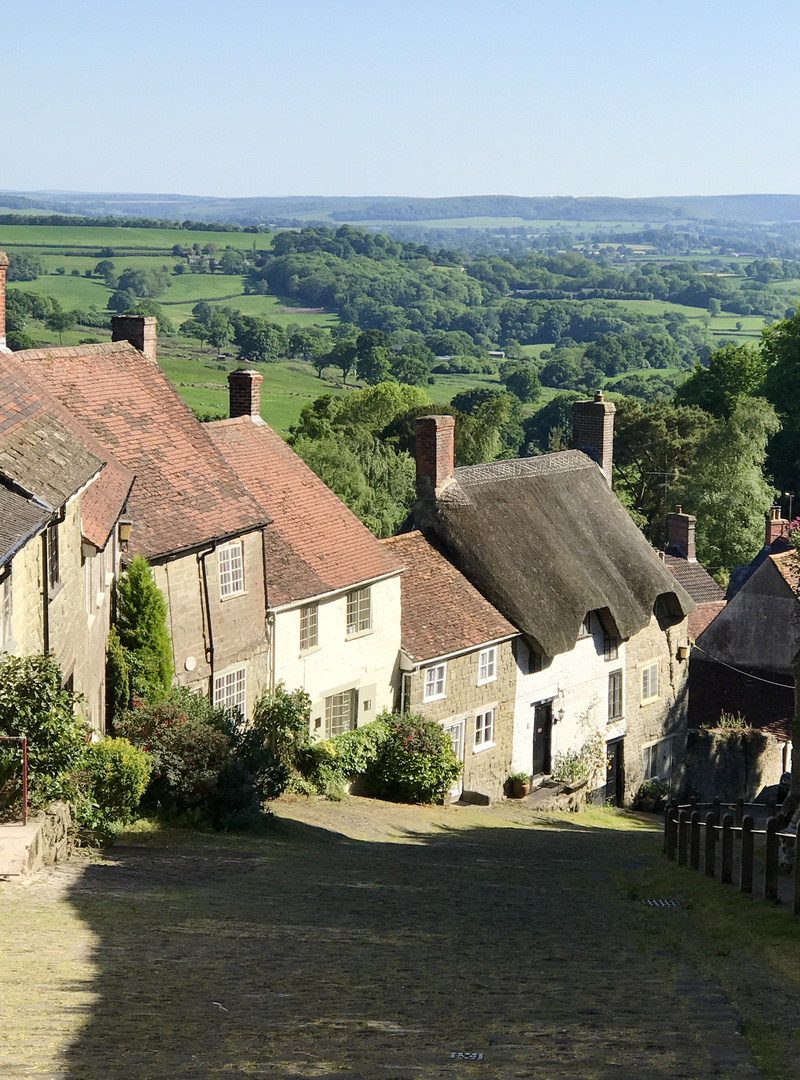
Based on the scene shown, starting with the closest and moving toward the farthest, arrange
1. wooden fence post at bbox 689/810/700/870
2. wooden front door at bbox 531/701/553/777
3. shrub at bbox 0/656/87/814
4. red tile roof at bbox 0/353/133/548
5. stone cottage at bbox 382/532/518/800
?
shrub at bbox 0/656/87/814, red tile roof at bbox 0/353/133/548, wooden fence post at bbox 689/810/700/870, stone cottage at bbox 382/532/518/800, wooden front door at bbox 531/701/553/777

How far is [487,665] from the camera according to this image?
31000mm

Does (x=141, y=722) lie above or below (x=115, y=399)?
below

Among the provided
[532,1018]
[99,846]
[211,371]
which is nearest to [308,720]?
[99,846]

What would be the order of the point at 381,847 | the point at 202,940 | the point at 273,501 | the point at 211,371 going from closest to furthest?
the point at 202,940 → the point at 381,847 → the point at 273,501 → the point at 211,371

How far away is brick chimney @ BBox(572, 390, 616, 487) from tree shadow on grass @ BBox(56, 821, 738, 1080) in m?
21.8

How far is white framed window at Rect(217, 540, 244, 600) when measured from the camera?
2488 centimetres

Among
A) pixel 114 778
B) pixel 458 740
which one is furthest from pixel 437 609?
pixel 114 778

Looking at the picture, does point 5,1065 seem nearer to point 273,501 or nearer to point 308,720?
point 308,720

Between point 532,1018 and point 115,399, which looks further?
point 115,399

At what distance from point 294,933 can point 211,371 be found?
120474mm

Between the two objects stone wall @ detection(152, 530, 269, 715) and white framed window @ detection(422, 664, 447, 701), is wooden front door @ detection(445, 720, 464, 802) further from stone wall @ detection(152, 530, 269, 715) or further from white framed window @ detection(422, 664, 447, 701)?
stone wall @ detection(152, 530, 269, 715)

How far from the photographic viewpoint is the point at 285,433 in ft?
315

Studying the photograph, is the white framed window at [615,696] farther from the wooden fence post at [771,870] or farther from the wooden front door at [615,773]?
the wooden fence post at [771,870]

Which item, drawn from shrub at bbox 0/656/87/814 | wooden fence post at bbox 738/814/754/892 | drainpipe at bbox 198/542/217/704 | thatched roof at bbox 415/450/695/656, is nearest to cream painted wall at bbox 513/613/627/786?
thatched roof at bbox 415/450/695/656
